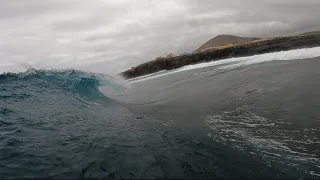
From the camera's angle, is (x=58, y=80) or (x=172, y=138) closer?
(x=172, y=138)

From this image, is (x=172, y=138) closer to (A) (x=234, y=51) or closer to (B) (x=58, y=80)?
(B) (x=58, y=80)

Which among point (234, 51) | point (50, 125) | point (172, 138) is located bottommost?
point (172, 138)

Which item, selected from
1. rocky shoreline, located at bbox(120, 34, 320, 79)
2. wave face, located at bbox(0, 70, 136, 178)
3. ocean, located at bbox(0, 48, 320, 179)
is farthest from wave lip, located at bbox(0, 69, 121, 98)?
rocky shoreline, located at bbox(120, 34, 320, 79)

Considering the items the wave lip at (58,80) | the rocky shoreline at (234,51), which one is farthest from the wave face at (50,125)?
the rocky shoreline at (234,51)

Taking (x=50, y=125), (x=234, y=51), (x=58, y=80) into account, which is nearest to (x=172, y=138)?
(x=50, y=125)

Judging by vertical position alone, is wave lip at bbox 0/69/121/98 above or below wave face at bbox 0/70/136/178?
above

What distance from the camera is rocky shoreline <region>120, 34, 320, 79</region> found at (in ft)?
157

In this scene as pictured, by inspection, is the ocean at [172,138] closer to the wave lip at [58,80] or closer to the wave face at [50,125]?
the wave face at [50,125]

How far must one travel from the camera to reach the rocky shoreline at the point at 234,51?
157ft

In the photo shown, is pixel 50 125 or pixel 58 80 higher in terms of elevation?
pixel 58 80

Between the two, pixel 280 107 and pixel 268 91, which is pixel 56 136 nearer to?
pixel 280 107

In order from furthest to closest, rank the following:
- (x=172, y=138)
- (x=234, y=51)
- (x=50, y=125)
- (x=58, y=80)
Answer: (x=234, y=51) < (x=58, y=80) < (x=50, y=125) < (x=172, y=138)

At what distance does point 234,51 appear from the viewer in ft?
185

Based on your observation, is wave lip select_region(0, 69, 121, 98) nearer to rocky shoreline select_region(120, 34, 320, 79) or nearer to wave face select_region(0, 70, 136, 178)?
wave face select_region(0, 70, 136, 178)
